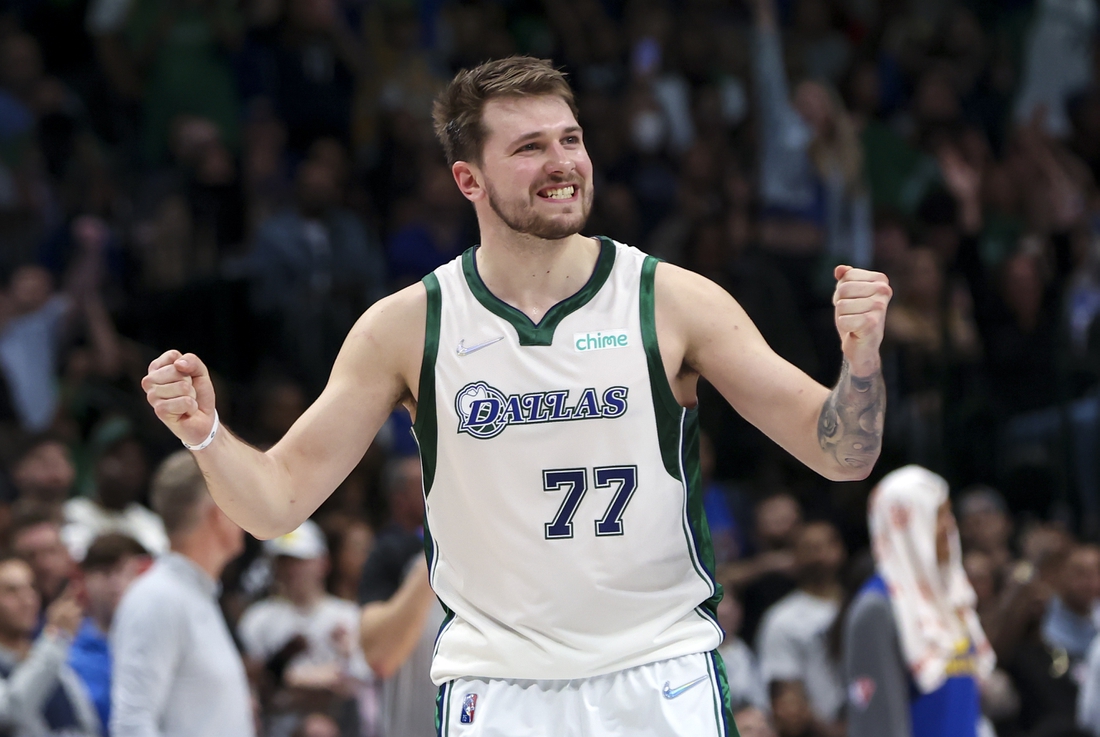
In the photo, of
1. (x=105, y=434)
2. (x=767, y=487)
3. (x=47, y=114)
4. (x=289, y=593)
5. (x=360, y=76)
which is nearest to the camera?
(x=289, y=593)

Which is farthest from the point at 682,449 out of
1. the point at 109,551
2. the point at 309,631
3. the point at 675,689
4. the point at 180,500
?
the point at 309,631

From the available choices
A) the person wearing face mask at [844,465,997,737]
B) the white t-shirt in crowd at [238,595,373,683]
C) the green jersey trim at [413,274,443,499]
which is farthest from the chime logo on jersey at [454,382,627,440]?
the white t-shirt in crowd at [238,595,373,683]

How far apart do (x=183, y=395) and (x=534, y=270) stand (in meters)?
0.93

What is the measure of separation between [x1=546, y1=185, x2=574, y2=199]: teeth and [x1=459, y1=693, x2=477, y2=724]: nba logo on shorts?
1190 millimetres

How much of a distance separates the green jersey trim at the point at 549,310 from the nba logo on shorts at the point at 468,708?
837mm

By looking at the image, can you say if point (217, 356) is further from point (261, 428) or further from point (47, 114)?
point (47, 114)

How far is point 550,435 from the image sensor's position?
12.5 ft

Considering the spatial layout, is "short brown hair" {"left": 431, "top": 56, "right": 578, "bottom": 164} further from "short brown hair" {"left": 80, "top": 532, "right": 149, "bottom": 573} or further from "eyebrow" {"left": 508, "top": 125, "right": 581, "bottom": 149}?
"short brown hair" {"left": 80, "top": 532, "right": 149, "bottom": 573}

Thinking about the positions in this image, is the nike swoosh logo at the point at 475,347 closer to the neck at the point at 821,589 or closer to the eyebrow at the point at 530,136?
the eyebrow at the point at 530,136

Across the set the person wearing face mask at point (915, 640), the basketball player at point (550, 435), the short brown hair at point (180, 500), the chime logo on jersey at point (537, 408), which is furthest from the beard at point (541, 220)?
the person wearing face mask at point (915, 640)

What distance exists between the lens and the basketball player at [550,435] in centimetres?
376

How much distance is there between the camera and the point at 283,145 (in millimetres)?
13227

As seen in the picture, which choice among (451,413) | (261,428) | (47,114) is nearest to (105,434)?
(261,428)

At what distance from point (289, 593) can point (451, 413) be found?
5.39 m
